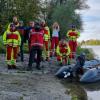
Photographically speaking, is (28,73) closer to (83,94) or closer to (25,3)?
(83,94)

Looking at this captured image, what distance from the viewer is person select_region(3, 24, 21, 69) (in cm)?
1983

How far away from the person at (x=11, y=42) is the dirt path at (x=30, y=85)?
49 centimetres

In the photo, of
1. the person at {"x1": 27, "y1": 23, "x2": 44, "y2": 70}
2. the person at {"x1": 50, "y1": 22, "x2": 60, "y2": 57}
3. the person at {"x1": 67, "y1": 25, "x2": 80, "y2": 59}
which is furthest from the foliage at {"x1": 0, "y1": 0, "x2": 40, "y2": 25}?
the person at {"x1": 27, "y1": 23, "x2": 44, "y2": 70}

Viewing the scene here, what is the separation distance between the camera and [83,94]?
15.6 metres

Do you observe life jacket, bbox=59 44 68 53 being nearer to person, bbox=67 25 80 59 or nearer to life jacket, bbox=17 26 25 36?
life jacket, bbox=17 26 25 36

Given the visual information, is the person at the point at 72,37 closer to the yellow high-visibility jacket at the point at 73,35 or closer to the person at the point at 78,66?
the yellow high-visibility jacket at the point at 73,35

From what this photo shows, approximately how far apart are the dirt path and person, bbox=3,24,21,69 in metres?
0.49

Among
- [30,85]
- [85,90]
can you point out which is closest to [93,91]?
[85,90]

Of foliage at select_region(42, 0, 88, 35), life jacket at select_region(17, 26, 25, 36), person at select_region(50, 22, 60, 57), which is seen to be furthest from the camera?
foliage at select_region(42, 0, 88, 35)

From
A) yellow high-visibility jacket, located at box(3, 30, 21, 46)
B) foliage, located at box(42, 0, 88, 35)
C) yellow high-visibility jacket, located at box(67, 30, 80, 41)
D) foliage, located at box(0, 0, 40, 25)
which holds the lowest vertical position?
foliage, located at box(42, 0, 88, 35)

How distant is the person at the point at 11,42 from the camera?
19828mm

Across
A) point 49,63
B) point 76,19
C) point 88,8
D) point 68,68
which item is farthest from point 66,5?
point 68,68

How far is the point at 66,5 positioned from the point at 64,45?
104 ft

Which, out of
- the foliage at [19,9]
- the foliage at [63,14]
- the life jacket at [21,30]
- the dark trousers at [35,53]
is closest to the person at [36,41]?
the dark trousers at [35,53]
